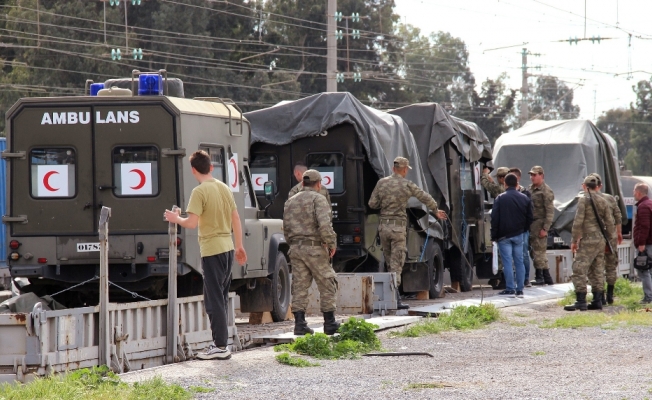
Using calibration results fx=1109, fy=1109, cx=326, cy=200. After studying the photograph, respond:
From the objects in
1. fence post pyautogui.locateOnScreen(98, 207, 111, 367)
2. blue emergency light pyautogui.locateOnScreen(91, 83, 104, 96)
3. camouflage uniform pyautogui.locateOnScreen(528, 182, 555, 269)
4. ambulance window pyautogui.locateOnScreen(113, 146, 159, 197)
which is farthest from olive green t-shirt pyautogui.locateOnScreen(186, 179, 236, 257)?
camouflage uniform pyautogui.locateOnScreen(528, 182, 555, 269)

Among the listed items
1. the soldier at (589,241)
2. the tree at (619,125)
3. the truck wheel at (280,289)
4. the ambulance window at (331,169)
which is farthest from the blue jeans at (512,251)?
the tree at (619,125)

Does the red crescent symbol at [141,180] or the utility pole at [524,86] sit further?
the utility pole at [524,86]

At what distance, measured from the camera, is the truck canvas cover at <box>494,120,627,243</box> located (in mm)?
23156

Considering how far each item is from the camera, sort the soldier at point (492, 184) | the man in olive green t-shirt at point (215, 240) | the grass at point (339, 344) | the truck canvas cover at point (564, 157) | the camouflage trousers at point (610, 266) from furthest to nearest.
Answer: the truck canvas cover at point (564, 157) < the soldier at point (492, 184) < the camouflage trousers at point (610, 266) < the grass at point (339, 344) < the man in olive green t-shirt at point (215, 240)

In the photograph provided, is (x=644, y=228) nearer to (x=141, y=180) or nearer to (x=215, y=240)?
(x=141, y=180)

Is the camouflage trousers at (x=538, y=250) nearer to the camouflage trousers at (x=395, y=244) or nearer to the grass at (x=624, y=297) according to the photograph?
the grass at (x=624, y=297)

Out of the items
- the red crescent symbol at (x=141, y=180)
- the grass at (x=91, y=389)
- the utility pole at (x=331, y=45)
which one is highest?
the utility pole at (x=331, y=45)

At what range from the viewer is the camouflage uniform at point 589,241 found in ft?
50.2

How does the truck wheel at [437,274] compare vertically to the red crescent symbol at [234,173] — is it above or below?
below

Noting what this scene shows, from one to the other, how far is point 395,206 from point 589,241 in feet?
9.26

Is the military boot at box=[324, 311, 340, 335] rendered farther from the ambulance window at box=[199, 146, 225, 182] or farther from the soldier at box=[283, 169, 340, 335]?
the ambulance window at box=[199, 146, 225, 182]

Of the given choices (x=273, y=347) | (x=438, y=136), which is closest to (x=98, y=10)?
(x=438, y=136)

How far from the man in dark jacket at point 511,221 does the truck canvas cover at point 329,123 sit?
3.93ft

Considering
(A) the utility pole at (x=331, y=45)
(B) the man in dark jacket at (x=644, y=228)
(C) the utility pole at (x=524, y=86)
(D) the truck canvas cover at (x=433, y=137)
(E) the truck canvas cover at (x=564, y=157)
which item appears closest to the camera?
(B) the man in dark jacket at (x=644, y=228)
